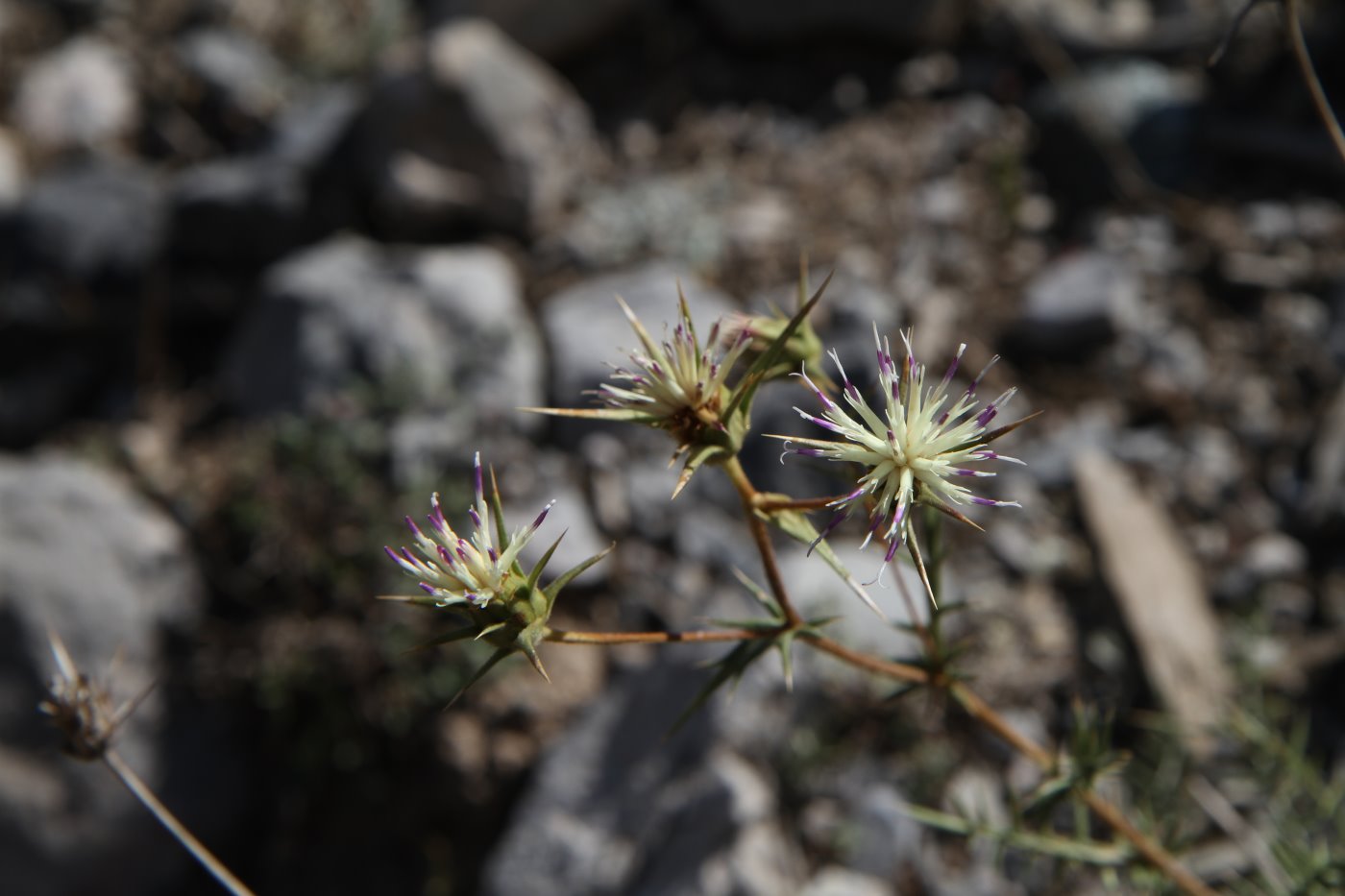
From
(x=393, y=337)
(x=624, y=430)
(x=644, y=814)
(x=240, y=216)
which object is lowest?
(x=644, y=814)

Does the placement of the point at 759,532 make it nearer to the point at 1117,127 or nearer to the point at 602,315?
the point at 602,315

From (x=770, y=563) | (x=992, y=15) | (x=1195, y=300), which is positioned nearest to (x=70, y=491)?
(x=770, y=563)

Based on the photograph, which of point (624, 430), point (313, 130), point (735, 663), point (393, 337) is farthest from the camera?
point (313, 130)

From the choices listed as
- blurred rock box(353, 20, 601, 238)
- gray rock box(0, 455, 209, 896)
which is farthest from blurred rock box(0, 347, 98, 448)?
blurred rock box(353, 20, 601, 238)

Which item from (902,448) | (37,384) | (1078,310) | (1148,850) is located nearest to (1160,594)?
(1078,310)

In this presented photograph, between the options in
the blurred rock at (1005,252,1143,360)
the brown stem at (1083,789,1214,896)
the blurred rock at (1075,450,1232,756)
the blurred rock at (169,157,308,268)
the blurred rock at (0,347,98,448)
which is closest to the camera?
the brown stem at (1083,789,1214,896)

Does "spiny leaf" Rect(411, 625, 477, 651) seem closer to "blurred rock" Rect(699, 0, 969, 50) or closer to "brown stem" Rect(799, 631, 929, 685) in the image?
"brown stem" Rect(799, 631, 929, 685)

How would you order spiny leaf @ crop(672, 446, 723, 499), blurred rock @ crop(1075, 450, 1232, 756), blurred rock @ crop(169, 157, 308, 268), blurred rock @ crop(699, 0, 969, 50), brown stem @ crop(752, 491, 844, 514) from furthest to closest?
blurred rock @ crop(699, 0, 969, 50) → blurred rock @ crop(169, 157, 308, 268) → blurred rock @ crop(1075, 450, 1232, 756) → brown stem @ crop(752, 491, 844, 514) → spiny leaf @ crop(672, 446, 723, 499)
